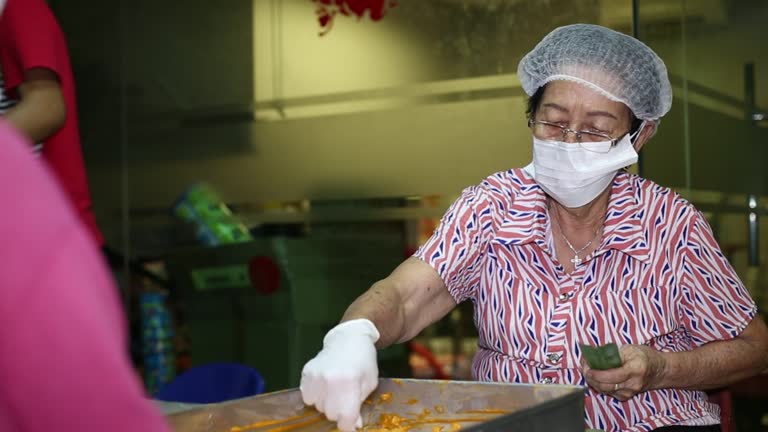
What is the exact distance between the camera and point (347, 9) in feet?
11.6

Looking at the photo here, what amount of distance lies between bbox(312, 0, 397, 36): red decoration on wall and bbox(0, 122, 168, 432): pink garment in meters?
3.01

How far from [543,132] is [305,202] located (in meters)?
1.82

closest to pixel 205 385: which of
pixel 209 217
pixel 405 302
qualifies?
pixel 405 302

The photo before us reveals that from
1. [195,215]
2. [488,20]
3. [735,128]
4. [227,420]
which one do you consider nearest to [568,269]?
[227,420]

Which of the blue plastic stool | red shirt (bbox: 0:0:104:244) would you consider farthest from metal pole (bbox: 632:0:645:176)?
red shirt (bbox: 0:0:104:244)

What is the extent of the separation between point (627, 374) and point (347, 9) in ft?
7.63

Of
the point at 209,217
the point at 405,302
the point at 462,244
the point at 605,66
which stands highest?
the point at 605,66

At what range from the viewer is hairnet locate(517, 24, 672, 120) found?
1839mm

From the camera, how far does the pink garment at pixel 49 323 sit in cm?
49

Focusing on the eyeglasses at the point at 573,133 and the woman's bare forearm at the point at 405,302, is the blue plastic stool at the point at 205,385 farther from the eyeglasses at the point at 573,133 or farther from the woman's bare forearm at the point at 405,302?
the eyeglasses at the point at 573,133

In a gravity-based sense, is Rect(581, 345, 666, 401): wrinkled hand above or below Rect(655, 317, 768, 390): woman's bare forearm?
above

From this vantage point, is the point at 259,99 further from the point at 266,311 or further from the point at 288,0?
the point at 266,311

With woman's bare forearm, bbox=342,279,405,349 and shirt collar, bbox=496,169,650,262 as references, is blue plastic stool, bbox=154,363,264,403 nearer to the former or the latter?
woman's bare forearm, bbox=342,279,405,349

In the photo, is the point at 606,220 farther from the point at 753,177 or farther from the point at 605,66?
the point at 753,177
